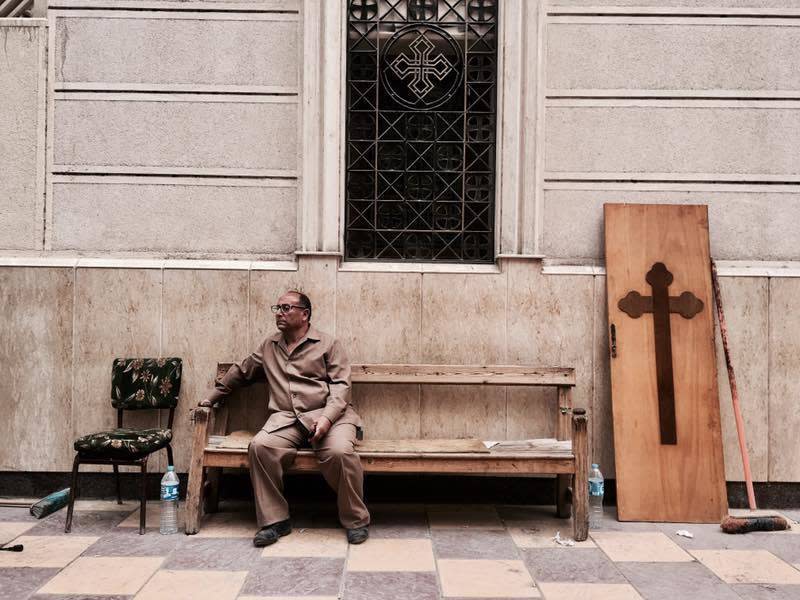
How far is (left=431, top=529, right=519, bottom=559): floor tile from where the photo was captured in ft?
14.4

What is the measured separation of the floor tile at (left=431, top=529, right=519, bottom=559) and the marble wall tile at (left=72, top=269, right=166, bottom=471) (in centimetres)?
240

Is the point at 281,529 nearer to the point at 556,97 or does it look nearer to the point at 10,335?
the point at 10,335

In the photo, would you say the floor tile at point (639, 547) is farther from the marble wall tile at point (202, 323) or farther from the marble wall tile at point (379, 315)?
the marble wall tile at point (202, 323)

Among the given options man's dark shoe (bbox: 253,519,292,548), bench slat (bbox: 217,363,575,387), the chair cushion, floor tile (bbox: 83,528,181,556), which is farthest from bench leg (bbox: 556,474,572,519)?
the chair cushion

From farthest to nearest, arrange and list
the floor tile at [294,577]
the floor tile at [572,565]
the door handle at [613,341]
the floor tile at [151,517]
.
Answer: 1. the door handle at [613,341]
2. the floor tile at [151,517]
3. the floor tile at [572,565]
4. the floor tile at [294,577]

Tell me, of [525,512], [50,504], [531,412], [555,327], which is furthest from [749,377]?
[50,504]

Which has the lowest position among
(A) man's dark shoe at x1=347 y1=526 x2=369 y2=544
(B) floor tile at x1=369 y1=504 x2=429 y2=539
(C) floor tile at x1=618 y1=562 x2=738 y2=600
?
(C) floor tile at x1=618 y1=562 x2=738 y2=600

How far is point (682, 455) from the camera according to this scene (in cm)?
520

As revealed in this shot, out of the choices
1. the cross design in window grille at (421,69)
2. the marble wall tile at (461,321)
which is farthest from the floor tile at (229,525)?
the cross design in window grille at (421,69)

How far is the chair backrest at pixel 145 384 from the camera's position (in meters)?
5.37

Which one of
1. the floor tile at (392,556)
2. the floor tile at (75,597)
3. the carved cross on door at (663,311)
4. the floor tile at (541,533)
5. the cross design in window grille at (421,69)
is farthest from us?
the cross design in window grille at (421,69)

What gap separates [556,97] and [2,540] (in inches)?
198

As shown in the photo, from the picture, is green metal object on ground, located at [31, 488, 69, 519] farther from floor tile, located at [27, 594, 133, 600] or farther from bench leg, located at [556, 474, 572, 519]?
bench leg, located at [556, 474, 572, 519]

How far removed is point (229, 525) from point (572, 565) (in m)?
2.32
